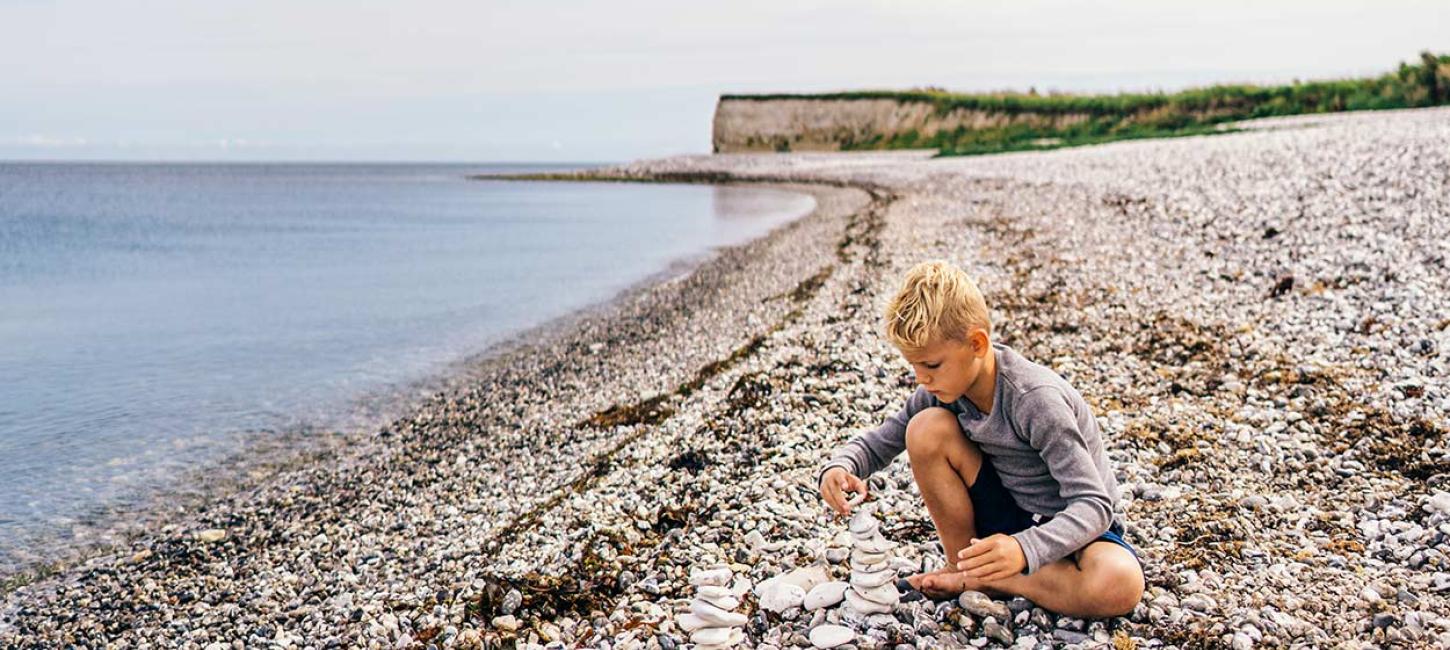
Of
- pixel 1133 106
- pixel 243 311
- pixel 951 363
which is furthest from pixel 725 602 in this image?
pixel 1133 106

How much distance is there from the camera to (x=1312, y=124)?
102 ft

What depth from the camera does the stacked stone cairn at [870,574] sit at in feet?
13.9

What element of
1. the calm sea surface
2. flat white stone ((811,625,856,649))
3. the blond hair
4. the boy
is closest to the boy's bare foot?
the boy

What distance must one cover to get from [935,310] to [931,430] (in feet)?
1.77

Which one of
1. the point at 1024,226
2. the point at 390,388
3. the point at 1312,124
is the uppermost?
the point at 1312,124

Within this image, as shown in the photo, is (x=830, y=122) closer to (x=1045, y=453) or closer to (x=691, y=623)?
(x=691, y=623)

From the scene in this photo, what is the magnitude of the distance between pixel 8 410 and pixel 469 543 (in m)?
8.23

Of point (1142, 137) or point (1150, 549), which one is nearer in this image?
point (1150, 549)

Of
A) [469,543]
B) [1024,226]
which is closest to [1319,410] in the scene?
[469,543]

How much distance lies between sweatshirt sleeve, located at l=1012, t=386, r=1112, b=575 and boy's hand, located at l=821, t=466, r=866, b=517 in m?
0.79

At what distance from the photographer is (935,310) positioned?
369 centimetres

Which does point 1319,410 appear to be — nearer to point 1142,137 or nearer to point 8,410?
point 8,410

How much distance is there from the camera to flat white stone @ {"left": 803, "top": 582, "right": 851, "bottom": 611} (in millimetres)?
4383

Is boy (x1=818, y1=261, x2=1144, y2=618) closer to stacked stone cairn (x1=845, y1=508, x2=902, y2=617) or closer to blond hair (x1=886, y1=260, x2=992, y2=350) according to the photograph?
blond hair (x1=886, y1=260, x2=992, y2=350)
